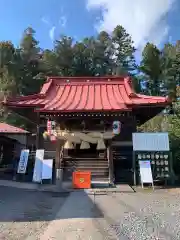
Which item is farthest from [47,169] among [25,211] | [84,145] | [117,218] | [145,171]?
[117,218]

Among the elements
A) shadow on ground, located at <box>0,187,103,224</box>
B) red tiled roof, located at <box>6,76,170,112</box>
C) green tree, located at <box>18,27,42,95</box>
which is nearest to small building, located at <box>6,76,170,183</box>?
red tiled roof, located at <box>6,76,170,112</box>

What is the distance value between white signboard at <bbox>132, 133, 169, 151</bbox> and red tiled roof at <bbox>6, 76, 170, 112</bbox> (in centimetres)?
141

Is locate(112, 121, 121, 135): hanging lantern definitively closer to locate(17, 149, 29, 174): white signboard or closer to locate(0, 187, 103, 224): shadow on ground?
locate(0, 187, 103, 224): shadow on ground

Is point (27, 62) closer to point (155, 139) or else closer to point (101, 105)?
point (101, 105)

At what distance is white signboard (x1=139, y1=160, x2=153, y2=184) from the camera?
10.7m

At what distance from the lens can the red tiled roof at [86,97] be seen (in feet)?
39.4

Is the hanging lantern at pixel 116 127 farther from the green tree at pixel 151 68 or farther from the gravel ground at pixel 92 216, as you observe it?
the green tree at pixel 151 68

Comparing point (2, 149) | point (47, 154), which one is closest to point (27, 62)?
point (2, 149)

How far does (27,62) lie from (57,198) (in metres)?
29.0

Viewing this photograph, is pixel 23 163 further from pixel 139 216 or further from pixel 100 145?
pixel 139 216

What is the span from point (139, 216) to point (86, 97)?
856 cm

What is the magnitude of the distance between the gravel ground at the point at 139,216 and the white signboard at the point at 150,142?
235cm

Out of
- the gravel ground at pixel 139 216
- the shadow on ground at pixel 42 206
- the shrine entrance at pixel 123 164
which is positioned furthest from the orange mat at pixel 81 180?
the shrine entrance at pixel 123 164

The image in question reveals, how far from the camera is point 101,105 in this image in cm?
1232
